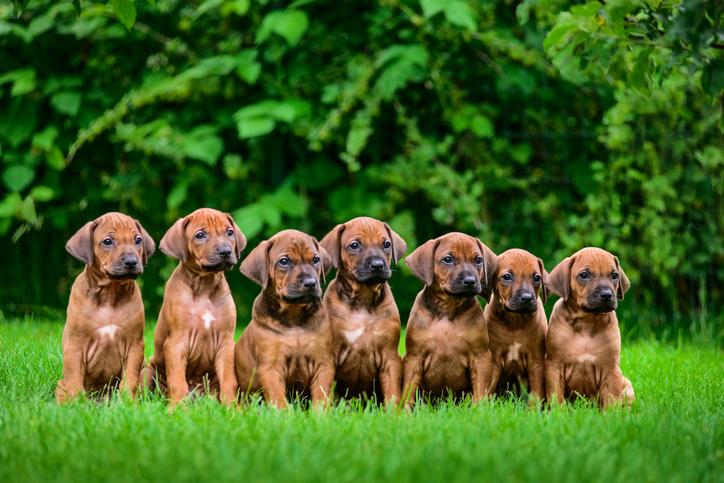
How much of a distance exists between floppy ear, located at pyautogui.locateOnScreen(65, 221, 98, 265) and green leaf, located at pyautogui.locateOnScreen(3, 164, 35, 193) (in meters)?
4.35

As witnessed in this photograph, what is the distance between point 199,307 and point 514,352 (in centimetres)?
213

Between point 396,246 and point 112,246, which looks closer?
point 112,246

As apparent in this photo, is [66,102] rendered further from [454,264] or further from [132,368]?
[454,264]

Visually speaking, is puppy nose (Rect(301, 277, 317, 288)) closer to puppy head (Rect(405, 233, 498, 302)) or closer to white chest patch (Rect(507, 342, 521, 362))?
puppy head (Rect(405, 233, 498, 302))

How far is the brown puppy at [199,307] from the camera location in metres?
4.85

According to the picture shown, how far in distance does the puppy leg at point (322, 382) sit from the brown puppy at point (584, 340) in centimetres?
143

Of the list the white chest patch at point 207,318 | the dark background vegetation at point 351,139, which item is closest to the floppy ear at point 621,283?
the white chest patch at point 207,318

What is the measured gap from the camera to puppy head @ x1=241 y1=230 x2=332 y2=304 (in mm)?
4664

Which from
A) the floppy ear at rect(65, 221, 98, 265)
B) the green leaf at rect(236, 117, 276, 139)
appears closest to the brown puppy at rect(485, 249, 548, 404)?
the floppy ear at rect(65, 221, 98, 265)

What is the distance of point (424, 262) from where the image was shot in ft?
16.6

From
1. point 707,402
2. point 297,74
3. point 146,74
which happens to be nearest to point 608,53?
point 707,402

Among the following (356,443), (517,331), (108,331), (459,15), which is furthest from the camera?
(459,15)

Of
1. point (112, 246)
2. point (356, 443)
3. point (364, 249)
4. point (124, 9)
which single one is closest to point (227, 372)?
point (112, 246)

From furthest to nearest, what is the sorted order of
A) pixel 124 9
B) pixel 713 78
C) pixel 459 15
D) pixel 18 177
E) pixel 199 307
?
pixel 18 177 < pixel 459 15 < pixel 199 307 < pixel 124 9 < pixel 713 78
